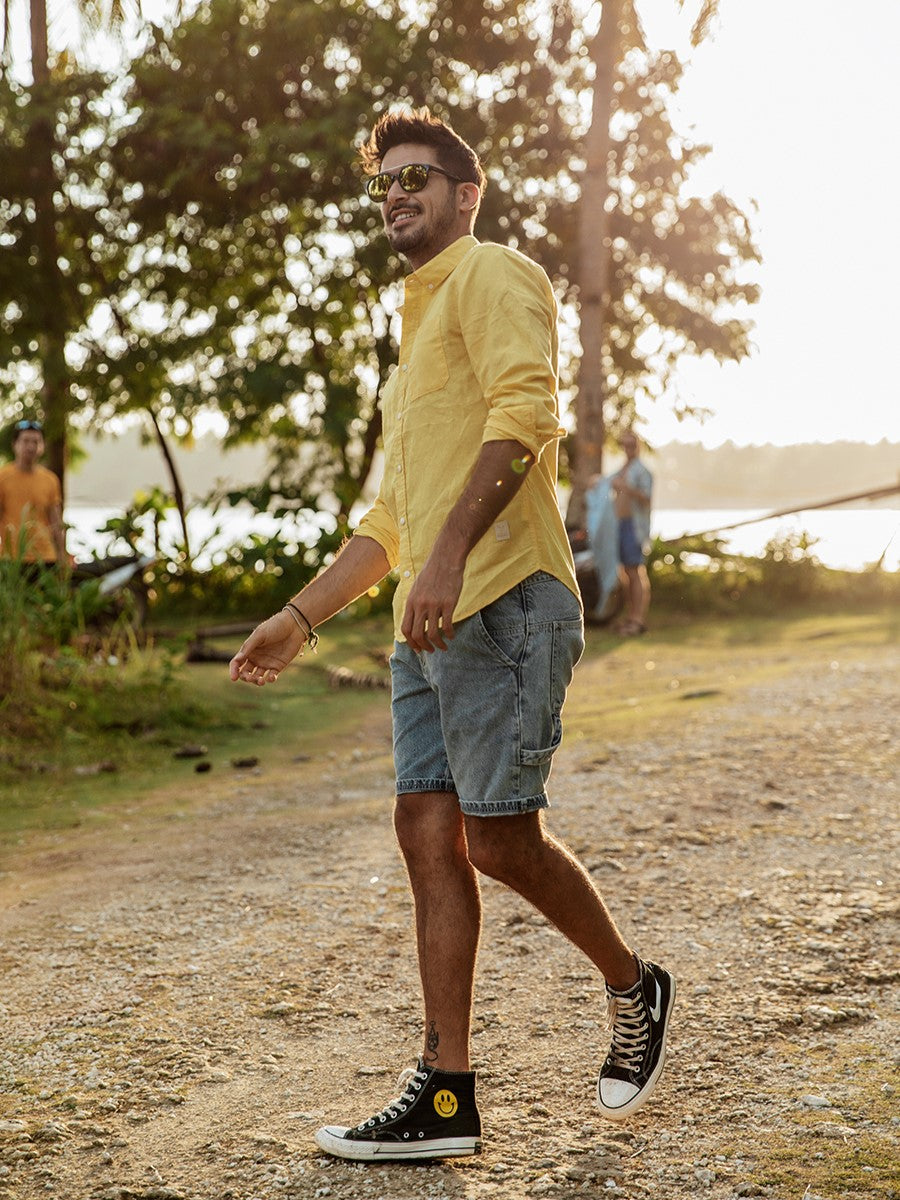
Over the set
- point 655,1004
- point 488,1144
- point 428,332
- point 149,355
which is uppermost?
point 149,355

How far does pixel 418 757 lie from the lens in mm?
2824

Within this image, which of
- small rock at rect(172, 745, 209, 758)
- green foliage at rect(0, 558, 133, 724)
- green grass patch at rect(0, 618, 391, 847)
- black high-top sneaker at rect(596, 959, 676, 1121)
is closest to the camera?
black high-top sneaker at rect(596, 959, 676, 1121)

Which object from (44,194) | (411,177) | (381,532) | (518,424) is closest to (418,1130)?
(381,532)

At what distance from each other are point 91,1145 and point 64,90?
56.8ft

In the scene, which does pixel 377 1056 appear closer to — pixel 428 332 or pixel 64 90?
pixel 428 332

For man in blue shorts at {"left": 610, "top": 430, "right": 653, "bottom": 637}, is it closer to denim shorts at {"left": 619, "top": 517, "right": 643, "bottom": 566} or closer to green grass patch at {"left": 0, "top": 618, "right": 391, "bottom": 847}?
denim shorts at {"left": 619, "top": 517, "right": 643, "bottom": 566}

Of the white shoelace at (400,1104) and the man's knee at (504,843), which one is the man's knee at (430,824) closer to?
the man's knee at (504,843)

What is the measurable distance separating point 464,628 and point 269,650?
0.54 meters

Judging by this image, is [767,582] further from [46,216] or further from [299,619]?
[299,619]

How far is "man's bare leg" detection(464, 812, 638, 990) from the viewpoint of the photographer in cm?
266


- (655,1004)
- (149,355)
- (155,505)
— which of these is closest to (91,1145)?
(655,1004)

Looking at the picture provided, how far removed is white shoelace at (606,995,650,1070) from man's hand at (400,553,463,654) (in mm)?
994

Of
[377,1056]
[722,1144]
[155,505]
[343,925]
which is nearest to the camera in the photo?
[722,1144]

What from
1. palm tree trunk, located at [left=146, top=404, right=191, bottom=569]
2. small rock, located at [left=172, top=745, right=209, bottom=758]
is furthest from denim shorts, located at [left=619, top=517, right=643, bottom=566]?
palm tree trunk, located at [left=146, top=404, right=191, bottom=569]
